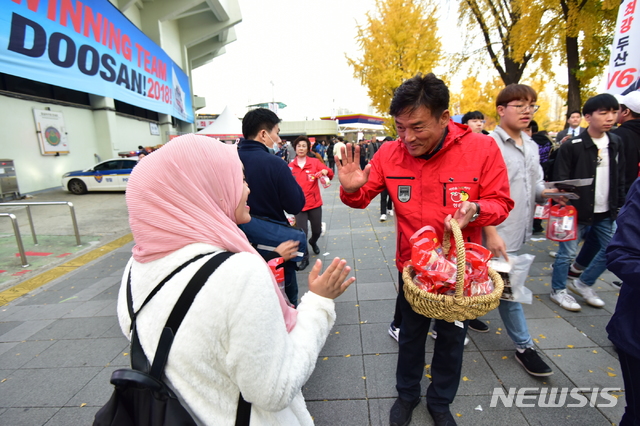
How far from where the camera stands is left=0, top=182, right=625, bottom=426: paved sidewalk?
2.20m

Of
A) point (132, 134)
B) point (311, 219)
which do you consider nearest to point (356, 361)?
point (311, 219)

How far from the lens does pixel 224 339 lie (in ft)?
3.19

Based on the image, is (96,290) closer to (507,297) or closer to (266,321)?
(266,321)

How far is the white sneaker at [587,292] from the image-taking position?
10.8 ft

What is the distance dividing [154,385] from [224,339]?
0.78 ft

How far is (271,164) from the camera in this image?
268 cm

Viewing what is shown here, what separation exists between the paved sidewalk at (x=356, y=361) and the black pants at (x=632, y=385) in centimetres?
62

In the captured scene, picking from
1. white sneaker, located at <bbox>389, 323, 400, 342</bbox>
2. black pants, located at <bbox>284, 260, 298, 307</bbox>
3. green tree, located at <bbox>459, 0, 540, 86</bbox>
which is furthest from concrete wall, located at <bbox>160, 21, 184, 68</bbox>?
white sneaker, located at <bbox>389, 323, 400, 342</bbox>

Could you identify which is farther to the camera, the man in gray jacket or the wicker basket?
the man in gray jacket

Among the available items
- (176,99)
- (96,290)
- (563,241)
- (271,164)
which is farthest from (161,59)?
(563,241)

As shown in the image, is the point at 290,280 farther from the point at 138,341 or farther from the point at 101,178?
the point at 101,178

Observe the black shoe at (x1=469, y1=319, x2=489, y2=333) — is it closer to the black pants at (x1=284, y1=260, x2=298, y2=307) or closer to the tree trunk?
the black pants at (x1=284, y1=260, x2=298, y2=307)

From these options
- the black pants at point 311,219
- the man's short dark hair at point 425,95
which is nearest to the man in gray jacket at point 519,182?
the man's short dark hair at point 425,95

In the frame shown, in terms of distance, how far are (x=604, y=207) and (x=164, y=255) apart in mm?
3943
